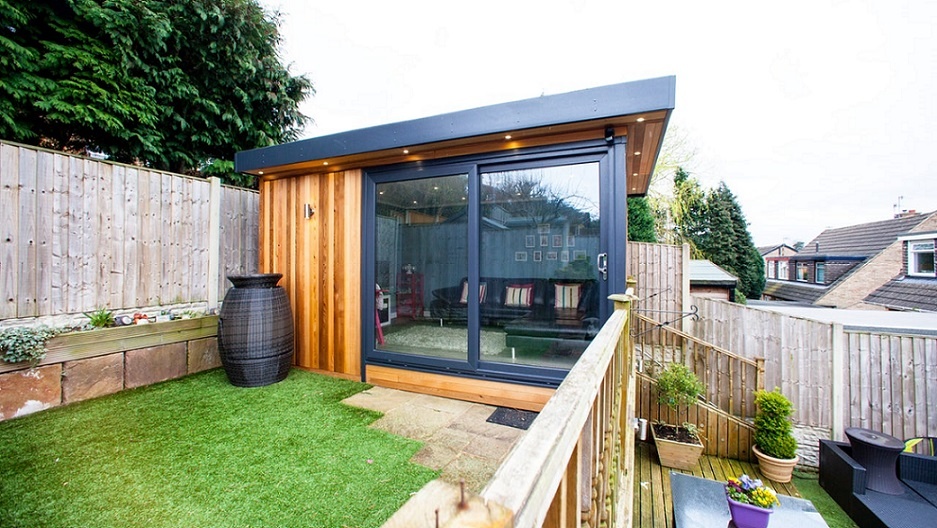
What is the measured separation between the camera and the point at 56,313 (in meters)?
2.92

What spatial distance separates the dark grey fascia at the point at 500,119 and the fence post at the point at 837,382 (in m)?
3.67

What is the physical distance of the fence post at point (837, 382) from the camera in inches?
154

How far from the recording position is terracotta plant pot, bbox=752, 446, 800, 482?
3711 millimetres

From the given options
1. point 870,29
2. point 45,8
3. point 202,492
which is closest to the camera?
point 202,492

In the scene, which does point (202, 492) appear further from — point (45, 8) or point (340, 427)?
point (45, 8)

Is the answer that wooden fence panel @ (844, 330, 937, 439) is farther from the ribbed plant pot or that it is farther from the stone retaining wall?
the stone retaining wall

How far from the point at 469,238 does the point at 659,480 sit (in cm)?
322

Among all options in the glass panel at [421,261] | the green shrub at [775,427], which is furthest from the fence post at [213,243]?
the green shrub at [775,427]

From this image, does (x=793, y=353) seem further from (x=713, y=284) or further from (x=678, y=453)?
(x=713, y=284)

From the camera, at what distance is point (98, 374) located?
2914mm

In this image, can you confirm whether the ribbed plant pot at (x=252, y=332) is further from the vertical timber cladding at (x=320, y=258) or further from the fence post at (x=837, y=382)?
the fence post at (x=837, y=382)

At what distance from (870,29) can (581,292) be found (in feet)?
34.3

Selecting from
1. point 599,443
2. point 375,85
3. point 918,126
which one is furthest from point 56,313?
point 918,126

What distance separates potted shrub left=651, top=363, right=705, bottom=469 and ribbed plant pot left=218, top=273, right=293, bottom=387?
409 centimetres
